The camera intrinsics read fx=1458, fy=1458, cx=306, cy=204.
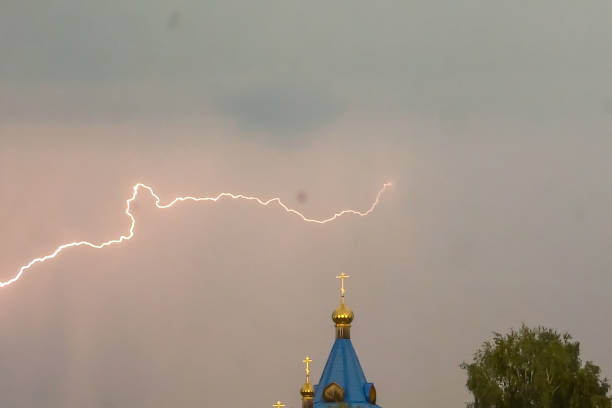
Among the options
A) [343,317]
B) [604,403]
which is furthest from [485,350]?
[343,317]

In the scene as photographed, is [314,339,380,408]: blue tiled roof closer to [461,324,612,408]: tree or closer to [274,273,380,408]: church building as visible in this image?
[274,273,380,408]: church building

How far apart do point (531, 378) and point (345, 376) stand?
740 inches

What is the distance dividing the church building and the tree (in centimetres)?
1600

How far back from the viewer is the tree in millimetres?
46906

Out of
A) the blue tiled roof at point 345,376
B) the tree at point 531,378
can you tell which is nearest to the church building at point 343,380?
the blue tiled roof at point 345,376

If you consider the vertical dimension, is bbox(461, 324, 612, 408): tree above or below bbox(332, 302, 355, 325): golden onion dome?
below

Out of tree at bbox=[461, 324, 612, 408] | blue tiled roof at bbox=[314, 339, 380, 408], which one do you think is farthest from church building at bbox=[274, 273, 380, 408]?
tree at bbox=[461, 324, 612, 408]

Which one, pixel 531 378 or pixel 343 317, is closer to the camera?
pixel 531 378

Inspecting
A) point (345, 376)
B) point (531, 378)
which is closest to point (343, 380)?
point (345, 376)

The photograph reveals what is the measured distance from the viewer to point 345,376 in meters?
65.3

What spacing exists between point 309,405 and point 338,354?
4.80m

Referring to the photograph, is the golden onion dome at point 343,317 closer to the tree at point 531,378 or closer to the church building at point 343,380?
the church building at point 343,380

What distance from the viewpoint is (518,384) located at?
47438mm

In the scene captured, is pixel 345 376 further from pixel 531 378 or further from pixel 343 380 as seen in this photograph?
pixel 531 378
